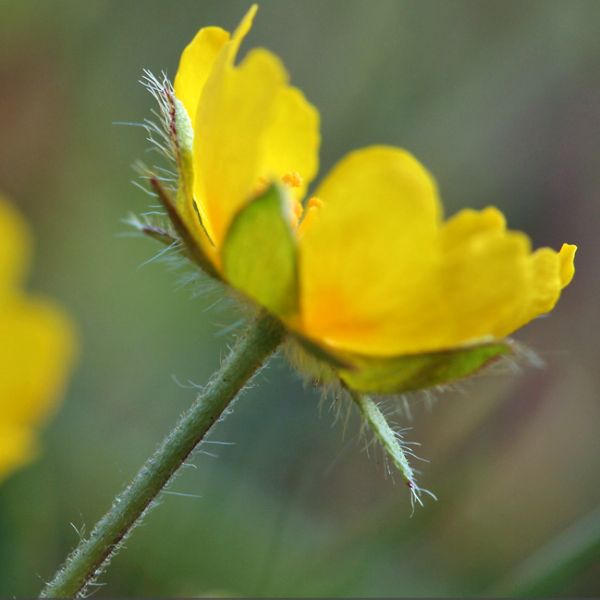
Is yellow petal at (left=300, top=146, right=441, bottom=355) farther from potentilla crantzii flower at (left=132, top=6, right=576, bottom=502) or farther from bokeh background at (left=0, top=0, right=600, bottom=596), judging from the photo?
bokeh background at (left=0, top=0, right=600, bottom=596)

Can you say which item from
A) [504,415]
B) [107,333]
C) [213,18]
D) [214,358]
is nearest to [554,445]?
[504,415]

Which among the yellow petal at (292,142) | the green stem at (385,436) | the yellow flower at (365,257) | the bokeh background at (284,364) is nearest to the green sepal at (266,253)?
the yellow flower at (365,257)

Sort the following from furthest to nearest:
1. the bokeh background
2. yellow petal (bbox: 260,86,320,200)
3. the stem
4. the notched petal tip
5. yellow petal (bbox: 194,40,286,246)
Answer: the bokeh background, yellow petal (bbox: 260,86,320,200), the notched petal tip, yellow petal (bbox: 194,40,286,246), the stem

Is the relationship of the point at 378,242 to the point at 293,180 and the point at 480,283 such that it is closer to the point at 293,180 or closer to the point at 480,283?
the point at 480,283

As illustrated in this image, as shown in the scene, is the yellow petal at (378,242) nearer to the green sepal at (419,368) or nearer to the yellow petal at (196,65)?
the green sepal at (419,368)

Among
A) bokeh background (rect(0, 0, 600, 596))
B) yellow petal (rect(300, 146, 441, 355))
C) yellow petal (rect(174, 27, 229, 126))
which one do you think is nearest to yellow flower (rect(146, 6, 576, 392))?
yellow petal (rect(300, 146, 441, 355))

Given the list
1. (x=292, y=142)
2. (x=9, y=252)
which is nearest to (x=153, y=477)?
(x=9, y=252)
